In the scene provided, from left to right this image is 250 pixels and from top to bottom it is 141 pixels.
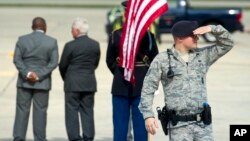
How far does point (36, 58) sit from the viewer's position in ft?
40.2

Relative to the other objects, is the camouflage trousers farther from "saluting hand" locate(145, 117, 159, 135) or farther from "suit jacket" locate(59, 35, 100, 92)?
"suit jacket" locate(59, 35, 100, 92)

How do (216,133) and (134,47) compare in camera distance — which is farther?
(216,133)

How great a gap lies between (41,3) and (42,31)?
39497 millimetres

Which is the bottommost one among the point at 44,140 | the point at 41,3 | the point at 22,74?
the point at 44,140

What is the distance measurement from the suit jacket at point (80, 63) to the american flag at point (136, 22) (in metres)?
1.68

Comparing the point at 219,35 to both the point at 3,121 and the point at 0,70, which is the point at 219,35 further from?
the point at 0,70

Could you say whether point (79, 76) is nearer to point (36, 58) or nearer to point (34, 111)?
point (36, 58)

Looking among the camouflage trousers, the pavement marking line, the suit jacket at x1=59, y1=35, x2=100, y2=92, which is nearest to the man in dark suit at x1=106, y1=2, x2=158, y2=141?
the suit jacket at x1=59, y1=35, x2=100, y2=92

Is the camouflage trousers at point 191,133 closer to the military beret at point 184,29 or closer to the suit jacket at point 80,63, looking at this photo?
the military beret at point 184,29

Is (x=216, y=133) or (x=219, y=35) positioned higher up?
(x=219, y=35)

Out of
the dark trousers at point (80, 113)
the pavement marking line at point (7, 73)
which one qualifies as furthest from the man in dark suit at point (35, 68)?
the pavement marking line at point (7, 73)

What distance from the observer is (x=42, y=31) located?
489 inches

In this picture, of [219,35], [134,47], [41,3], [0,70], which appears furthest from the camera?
[41,3]

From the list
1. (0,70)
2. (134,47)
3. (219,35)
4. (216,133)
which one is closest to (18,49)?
(134,47)
